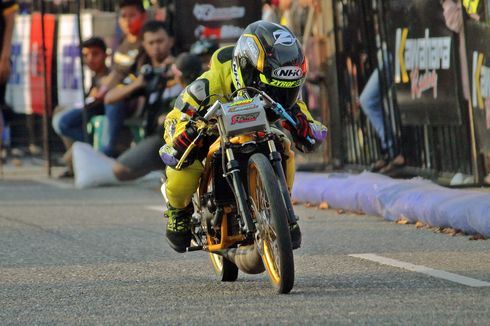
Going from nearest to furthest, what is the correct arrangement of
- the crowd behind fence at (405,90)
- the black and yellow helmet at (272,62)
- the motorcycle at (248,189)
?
the motorcycle at (248,189), the black and yellow helmet at (272,62), the crowd behind fence at (405,90)

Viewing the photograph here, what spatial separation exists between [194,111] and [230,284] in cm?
100

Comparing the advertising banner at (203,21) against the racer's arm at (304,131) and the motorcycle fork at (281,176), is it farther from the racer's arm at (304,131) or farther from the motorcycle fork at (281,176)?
the motorcycle fork at (281,176)

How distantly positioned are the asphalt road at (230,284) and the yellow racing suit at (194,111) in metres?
0.51

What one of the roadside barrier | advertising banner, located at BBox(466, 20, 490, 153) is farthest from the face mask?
advertising banner, located at BBox(466, 20, 490, 153)

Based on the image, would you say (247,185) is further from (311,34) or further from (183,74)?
(311,34)

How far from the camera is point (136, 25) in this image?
763 inches

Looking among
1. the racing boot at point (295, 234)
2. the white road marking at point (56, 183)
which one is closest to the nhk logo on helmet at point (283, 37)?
the racing boot at point (295, 234)

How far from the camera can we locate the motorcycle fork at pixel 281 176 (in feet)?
21.8

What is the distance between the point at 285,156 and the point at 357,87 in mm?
8677

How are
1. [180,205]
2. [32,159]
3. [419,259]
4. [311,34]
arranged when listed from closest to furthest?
[180,205], [419,259], [311,34], [32,159]

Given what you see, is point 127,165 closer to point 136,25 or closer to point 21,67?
point 136,25

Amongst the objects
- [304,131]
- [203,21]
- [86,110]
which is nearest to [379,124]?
[203,21]

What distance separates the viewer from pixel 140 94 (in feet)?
61.0

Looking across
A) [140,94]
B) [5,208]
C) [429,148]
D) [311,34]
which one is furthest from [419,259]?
[140,94]
